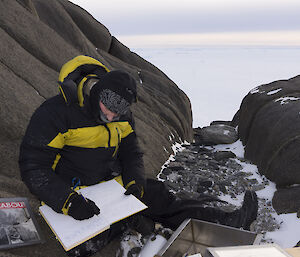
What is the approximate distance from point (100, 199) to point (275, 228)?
4.14 meters

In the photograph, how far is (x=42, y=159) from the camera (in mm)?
3322

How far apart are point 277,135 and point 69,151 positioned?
7067 mm

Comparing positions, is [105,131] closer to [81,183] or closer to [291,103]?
[81,183]

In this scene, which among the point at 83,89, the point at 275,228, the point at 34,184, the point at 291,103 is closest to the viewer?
the point at 34,184

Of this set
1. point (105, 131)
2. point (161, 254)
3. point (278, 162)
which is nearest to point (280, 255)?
point (161, 254)

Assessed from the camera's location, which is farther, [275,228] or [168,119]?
[168,119]

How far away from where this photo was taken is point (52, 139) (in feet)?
10.9

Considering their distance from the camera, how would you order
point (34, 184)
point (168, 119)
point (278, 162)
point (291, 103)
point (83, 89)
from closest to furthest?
point (34, 184), point (83, 89), point (278, 162), point (291, 103), point (168, 119)

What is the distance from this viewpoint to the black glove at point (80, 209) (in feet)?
10.3

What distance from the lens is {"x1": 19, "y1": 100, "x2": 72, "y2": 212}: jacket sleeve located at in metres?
3.24

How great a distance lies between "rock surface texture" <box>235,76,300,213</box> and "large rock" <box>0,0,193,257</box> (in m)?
2.89

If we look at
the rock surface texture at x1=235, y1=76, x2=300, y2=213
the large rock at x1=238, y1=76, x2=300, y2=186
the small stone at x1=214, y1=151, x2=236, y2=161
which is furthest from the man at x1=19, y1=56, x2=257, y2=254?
the small stone at x1=214, y1=151, x2=236, y2=161

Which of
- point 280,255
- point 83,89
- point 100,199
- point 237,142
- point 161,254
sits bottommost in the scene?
point 237,142

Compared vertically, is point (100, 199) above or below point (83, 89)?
below
